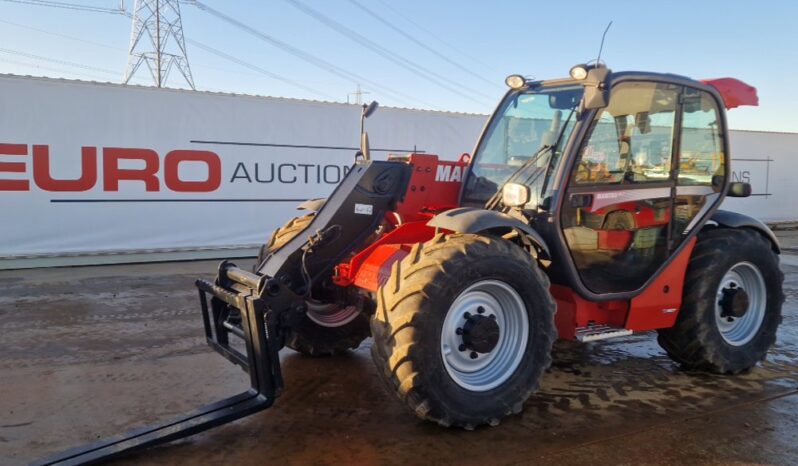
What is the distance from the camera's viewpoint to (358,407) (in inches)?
162

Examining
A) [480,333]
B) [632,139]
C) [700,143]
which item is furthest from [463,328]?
[700,143]

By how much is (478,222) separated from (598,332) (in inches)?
52.7

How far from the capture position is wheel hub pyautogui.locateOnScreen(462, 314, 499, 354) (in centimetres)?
370

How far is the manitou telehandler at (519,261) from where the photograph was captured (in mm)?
3568

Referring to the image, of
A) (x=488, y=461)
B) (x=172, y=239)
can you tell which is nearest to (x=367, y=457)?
(x=488, y=461)

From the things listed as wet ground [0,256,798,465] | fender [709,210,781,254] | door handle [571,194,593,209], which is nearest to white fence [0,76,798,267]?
wet ground [0,256,798,465]

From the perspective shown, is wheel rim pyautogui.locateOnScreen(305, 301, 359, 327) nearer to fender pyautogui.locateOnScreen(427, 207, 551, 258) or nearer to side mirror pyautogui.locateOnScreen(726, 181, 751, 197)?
fender pyautogui.locateOnScreen(427, 207, 551, 258)

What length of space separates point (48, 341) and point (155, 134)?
5.31 meters

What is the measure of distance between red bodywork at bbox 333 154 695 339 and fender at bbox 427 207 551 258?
0.43 m

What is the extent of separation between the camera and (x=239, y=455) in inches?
133

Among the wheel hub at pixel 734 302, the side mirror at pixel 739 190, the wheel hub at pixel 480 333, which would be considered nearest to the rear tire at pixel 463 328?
the wheel hub at pixel 480 333

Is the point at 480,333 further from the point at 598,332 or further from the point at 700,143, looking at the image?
the point at 700,143

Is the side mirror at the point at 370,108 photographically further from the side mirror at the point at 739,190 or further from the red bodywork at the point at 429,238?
the side mirror at the point at 739,190

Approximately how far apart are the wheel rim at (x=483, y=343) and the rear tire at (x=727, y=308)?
1.69 metres
